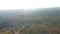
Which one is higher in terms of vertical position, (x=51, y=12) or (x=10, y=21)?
(x=51, y=12)

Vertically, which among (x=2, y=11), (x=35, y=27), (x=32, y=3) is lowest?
(x=35, y=27)

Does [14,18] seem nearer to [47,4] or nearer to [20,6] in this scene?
[20,6]

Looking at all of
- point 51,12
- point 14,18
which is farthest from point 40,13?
point 14,18

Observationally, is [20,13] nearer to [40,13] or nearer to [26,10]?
[26,10]

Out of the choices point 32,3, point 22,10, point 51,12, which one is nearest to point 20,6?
point 22,10

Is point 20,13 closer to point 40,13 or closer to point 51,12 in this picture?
point 40,13

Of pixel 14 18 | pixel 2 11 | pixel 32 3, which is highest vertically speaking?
pixel 32 3

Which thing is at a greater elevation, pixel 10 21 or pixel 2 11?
pixel 2 11
